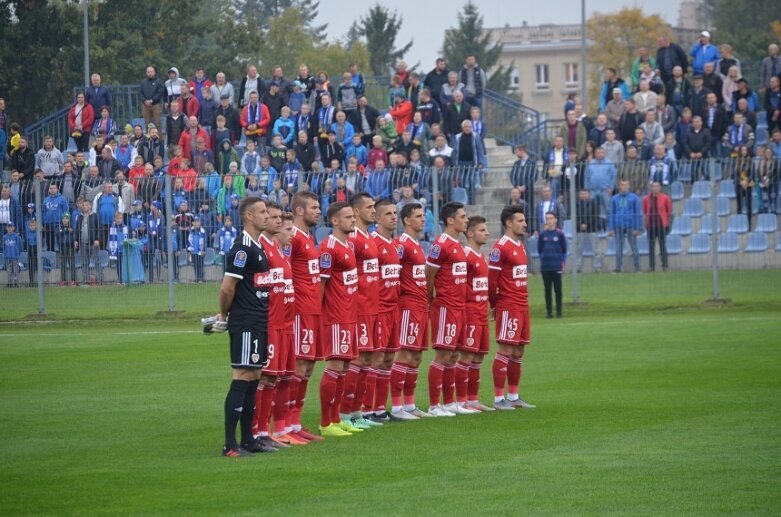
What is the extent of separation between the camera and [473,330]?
16.0 metres

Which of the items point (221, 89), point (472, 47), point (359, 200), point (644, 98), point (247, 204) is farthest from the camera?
point (472, 47)

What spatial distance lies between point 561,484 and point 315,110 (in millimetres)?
24571

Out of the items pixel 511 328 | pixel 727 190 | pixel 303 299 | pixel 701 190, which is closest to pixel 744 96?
pixel 727 190

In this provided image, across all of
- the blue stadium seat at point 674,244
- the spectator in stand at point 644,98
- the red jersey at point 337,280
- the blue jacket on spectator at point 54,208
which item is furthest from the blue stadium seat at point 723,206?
the red jersey at point 337,280

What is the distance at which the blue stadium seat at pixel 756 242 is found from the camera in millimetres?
28156

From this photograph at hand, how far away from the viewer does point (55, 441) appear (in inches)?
539

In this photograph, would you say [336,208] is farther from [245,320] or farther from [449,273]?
[245,320]

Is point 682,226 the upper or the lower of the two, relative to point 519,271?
upper

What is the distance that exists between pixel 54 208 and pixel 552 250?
10.5 metres

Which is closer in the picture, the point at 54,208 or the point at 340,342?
the point at 340,342

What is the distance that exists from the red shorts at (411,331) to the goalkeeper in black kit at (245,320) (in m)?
3.02

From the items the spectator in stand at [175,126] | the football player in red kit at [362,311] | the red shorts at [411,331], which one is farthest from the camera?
the spectator in stand at [175,126]

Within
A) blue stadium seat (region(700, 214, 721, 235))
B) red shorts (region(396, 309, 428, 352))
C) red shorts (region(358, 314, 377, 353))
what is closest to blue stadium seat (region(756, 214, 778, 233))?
blue stadium seat (region(700, 214, 721, 235))

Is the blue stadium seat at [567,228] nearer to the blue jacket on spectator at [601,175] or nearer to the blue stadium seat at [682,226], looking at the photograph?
the blue jacket on spectator at [601,175]
